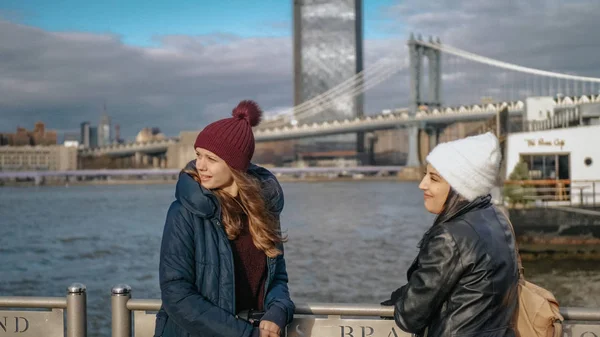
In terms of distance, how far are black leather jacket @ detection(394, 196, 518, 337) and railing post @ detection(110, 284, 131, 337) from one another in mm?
1188

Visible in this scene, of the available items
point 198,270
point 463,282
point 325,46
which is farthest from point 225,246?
point 325,46

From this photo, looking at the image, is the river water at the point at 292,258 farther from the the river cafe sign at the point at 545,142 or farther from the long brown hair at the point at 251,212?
the long brown hair at the point at 251,212

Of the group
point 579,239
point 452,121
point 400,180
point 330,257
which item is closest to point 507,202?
point 579,239

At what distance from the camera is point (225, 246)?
2.17m

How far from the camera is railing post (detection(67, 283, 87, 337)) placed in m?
2.84

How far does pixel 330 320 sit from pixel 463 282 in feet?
2.73

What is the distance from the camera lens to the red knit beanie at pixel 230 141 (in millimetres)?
2256

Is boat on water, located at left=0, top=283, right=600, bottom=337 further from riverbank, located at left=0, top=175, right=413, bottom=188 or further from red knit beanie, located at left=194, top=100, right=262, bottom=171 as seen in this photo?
riverbank, located at left=0, top=175, right=413, bottom=188

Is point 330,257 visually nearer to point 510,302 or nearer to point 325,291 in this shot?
point 325,291

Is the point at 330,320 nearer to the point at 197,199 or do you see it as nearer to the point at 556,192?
the point at 197,199

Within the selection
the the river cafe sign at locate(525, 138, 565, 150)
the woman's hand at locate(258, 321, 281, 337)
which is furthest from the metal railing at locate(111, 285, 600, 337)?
the the river cafe sign at locate(525, 138, 565, 150)

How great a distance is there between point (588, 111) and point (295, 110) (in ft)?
243

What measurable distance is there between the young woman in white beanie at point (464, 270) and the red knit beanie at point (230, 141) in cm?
A: 57

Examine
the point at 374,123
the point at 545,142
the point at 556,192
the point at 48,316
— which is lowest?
the point at 556,192
